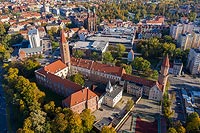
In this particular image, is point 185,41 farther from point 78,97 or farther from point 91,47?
point 78,97

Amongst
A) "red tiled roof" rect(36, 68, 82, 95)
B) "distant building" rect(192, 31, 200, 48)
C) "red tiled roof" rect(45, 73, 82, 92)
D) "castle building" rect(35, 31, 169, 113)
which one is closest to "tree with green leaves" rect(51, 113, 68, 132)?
"castle building" rect(35, 31, 169, 113)

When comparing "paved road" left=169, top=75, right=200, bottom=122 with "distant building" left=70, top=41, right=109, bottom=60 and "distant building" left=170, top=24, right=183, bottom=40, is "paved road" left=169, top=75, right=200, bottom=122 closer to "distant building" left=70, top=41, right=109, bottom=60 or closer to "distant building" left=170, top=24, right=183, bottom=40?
"distant building" left=70, top=41, right=109, bottom=60

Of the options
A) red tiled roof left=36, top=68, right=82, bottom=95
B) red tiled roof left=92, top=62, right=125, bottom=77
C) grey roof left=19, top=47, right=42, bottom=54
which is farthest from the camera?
grey roof left=19, top=47, right=42, bottom=54

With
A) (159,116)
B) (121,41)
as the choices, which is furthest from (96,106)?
(121,41)

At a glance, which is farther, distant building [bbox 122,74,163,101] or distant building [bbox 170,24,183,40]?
distant building [bbox 170,24,183,40]

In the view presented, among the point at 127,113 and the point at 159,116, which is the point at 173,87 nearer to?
the point at 159,116

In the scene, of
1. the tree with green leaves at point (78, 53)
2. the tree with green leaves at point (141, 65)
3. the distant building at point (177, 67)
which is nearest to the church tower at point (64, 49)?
the tree with green leaves at point (78, 53)
